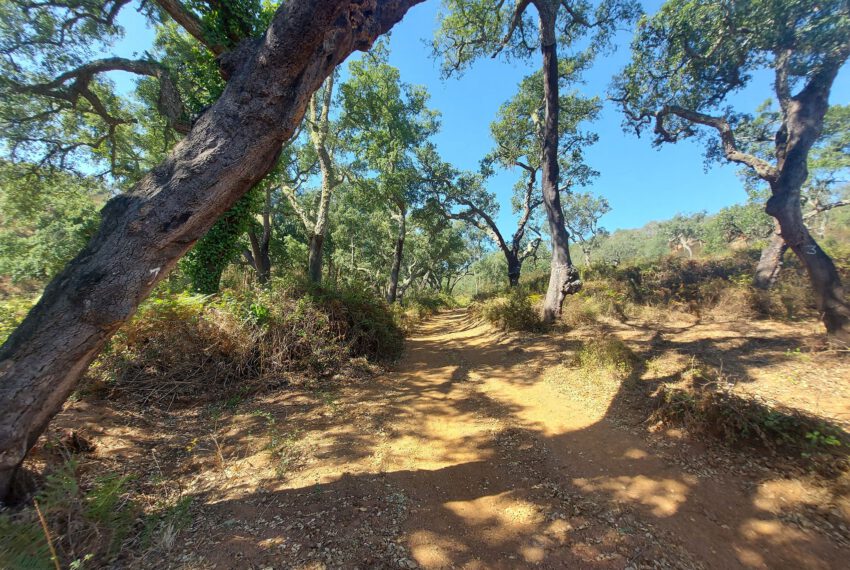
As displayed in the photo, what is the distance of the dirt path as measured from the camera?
1.99m

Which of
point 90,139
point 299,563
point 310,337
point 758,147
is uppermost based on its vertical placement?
point 90,139

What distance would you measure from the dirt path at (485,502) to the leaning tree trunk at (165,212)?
1.34m

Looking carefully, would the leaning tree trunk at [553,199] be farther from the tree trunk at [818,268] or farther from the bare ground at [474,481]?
the tree trunk at [818,268]

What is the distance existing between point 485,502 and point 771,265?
1164cm

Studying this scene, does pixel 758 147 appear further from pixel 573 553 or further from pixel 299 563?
pixel 299 563

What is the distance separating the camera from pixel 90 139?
9.84 m

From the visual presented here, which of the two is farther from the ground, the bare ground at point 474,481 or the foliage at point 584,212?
the foliage at point 584,212

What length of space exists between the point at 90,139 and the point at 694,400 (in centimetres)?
1685

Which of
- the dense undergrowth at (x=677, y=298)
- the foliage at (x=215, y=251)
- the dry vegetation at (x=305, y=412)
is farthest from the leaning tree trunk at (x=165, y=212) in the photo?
the dense undergrowth at (x=677, y=298)

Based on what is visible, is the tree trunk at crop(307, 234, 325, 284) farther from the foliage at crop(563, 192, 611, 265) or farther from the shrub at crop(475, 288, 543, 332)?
the foliage at crop(563, 192, 611, 265)

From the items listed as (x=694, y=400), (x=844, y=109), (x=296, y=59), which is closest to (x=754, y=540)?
(x=694, y=400)

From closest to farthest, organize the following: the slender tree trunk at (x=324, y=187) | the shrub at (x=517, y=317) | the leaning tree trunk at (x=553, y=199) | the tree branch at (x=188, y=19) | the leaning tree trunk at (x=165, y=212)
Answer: the leaning tree trunk at (x=165, y=212) < the tree branch at (x=188, y=19) < the leaning tree trunk at (x=553, y=199) < the shrub at (x=517, y=317) < the slender tree trunk at (x=324, y=187)

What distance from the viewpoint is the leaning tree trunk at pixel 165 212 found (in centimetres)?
177

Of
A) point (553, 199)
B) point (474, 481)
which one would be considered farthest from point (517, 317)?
point (474, 481)
